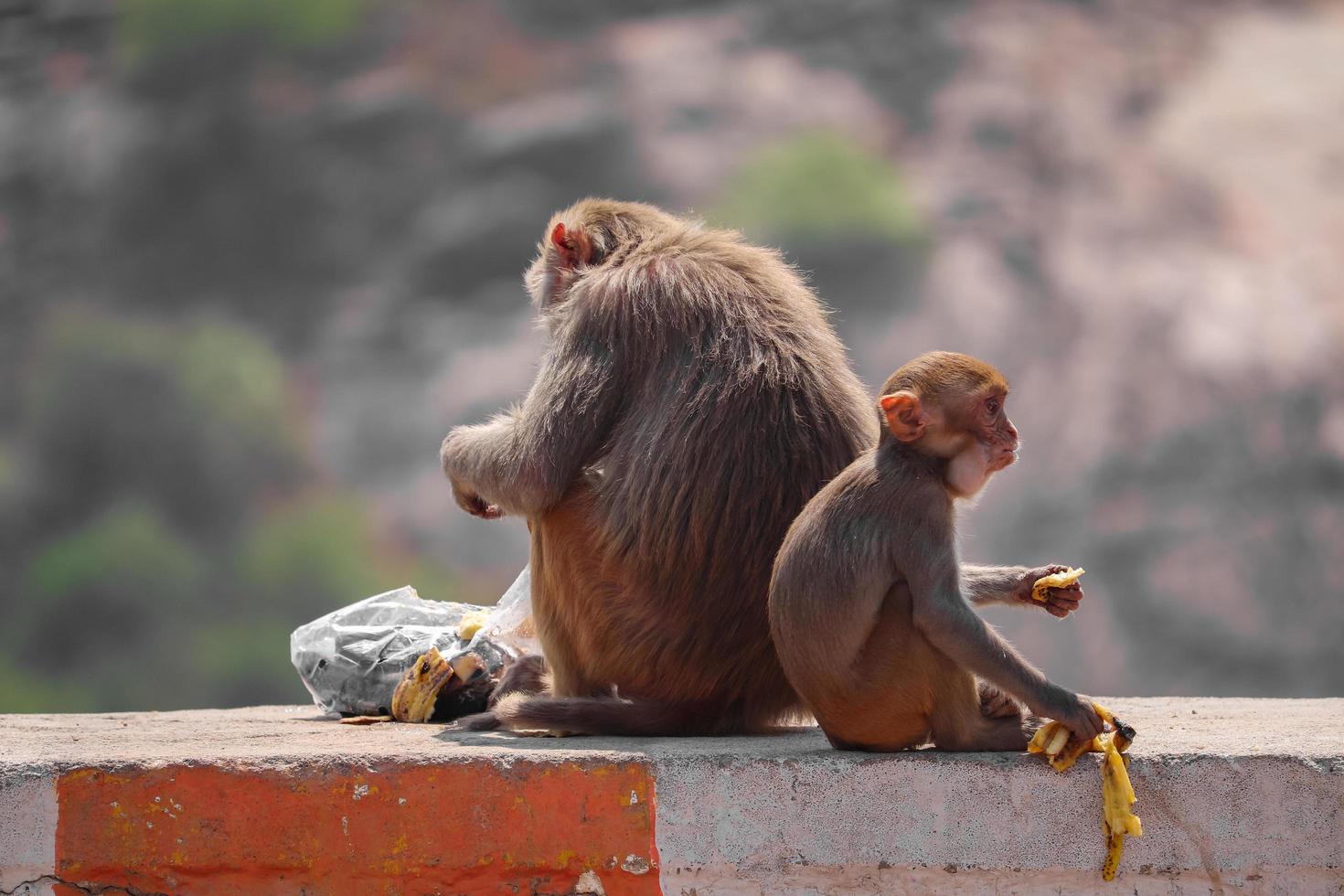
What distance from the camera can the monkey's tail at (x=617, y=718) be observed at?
11.7 feet

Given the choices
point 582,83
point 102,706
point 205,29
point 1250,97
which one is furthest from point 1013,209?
point 102,706

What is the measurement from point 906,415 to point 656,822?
3.09 feet

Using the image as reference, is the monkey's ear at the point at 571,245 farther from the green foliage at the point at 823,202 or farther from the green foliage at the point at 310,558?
the green foliage at the point at 823,202

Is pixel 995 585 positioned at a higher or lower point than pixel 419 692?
higher

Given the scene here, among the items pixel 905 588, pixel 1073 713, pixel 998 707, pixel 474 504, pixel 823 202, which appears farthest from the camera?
pixel 823 202

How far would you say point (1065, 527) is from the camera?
15.8 m

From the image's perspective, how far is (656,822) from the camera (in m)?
3.05

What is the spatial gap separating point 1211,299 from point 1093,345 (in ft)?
4.39

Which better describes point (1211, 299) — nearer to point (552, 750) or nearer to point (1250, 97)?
point (1250, 97)

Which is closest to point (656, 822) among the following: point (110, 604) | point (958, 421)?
point (958, 421)

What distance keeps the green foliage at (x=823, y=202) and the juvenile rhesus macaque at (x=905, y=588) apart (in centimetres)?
1441

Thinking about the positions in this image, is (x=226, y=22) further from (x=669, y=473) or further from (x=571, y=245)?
(x=669, y=473)

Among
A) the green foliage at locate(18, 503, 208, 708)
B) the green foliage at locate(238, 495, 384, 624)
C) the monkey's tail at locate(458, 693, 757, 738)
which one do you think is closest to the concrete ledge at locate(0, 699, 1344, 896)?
the monkey's tail at locate(458, 693, 757, 738)

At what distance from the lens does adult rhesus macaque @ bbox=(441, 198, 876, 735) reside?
11.7ft
